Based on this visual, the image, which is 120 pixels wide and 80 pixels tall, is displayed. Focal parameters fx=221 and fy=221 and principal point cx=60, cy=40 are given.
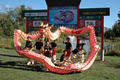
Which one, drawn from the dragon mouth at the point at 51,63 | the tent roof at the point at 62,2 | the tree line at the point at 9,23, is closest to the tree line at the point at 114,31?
the tree line at the point at 9,23

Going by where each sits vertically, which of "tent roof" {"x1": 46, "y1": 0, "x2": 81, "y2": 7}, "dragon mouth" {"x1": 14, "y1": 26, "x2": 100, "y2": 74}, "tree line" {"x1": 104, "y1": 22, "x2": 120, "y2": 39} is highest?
"tent roof" {"x1": 46, "y1": 0, "x2": 81, "y2": 7}

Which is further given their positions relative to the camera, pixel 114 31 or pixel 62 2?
pixel 114 31

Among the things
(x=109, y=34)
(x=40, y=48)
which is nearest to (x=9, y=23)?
(x=109, y=34)

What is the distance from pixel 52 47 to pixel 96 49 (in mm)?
2639

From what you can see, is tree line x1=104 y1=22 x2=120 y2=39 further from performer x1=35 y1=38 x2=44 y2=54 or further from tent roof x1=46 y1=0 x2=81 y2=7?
performer x1=35 y1=38 x2=44 y2=54

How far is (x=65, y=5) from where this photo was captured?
16.4m

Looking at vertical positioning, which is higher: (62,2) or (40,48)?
(62,2)

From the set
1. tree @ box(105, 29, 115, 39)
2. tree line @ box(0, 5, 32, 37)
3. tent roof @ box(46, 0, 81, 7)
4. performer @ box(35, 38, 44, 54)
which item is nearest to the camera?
performer @ box(35, 38, 44, 54)

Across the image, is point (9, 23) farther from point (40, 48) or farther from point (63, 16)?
point (40, 48)

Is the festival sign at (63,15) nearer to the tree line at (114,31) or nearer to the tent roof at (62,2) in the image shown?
the tent roof at (62,2)

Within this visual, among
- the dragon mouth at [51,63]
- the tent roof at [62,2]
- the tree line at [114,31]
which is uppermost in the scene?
the tent roof at [62,2]

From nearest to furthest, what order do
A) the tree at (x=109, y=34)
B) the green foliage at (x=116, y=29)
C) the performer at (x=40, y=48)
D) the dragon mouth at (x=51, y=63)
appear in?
the dragon mouth at (x=51, y=63) < the performer at (x=40, y=48) < the green foliage at (x=116, y=29) < the tree at (x=109, y=34)

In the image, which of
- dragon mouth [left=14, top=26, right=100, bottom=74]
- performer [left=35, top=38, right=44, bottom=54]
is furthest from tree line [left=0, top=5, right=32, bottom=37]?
dragon mouth [left=14, top=26, right=100, bottom=74]

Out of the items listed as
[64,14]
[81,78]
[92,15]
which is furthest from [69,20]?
[81,78]
